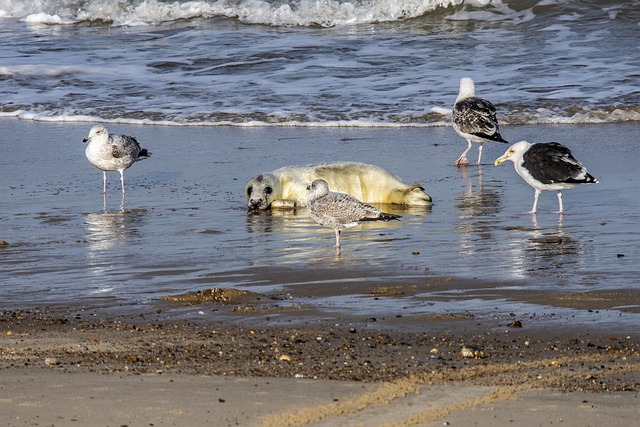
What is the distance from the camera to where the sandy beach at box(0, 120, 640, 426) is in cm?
417

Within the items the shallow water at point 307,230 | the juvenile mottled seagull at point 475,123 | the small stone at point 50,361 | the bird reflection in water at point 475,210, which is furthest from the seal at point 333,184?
the small stone at point 50,361

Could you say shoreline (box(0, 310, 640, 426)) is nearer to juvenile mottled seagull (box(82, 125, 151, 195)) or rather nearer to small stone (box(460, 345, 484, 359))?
small stone (box(460, 345, 484, 359))

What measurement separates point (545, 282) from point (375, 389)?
2537mm

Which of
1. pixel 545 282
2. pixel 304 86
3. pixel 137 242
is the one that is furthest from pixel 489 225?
pixel 304 86

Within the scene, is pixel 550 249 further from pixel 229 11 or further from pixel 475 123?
pixel 229 11

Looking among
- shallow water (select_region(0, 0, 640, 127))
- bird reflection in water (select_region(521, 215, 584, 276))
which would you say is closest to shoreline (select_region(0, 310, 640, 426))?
bird reflection in water (select_region(521, 215, 584, 276))

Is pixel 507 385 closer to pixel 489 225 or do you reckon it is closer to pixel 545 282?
pixel 545 282

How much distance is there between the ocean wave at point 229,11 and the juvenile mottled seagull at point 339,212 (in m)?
16.7

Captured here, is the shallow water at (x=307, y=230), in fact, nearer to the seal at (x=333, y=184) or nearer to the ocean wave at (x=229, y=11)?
the seal at (x=333, y=184)

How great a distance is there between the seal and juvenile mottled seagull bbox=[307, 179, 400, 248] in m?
1.48

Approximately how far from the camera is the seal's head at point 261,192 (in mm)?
9688

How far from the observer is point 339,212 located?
318 inches

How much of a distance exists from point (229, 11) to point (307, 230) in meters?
18.3

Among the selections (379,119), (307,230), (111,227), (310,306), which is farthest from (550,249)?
(379,119)
